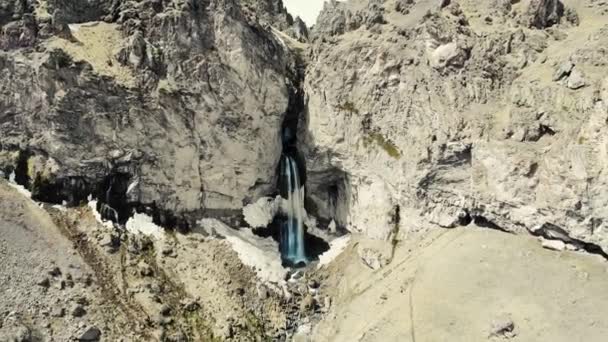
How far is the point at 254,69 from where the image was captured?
4650 centimetres

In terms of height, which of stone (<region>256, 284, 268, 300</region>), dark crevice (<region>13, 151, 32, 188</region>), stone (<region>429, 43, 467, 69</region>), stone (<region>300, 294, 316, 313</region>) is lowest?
stone (<region>300, 294, 316, 313</region>)

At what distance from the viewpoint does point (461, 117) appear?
40062 millimetres

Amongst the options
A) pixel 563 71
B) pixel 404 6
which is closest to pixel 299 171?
pixel 404 6

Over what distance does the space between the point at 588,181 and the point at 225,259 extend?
25.8m

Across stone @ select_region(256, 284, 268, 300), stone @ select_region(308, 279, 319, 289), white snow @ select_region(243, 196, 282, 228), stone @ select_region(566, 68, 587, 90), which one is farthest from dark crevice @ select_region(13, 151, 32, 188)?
stone @ select_region(566, 68, 587, 90)

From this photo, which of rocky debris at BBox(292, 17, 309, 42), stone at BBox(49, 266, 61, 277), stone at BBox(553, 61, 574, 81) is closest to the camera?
stone at BBox(553, 61, 574, 81)

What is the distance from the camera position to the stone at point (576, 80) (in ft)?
119

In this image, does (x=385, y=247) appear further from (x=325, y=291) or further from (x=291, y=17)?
(x=291, y=17)

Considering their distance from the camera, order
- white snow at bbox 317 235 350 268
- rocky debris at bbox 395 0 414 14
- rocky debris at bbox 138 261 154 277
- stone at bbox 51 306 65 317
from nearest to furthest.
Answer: stone at bbox 51 306 65 317 → rocky debris at bbox 138 261 154 277 → white snow at bbox 317 235 350 268 → rocky debris at bbox 395 0 414 14

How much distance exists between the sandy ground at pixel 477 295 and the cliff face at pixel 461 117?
1903mm

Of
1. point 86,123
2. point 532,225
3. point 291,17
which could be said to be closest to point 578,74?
point 532,225

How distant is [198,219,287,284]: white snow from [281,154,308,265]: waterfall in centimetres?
187

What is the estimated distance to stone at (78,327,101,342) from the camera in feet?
116

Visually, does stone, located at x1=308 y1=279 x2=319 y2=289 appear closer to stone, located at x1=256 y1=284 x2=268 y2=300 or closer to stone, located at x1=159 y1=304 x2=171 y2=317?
stone, located at x1=256 y1=284 x2=268 y2=300
